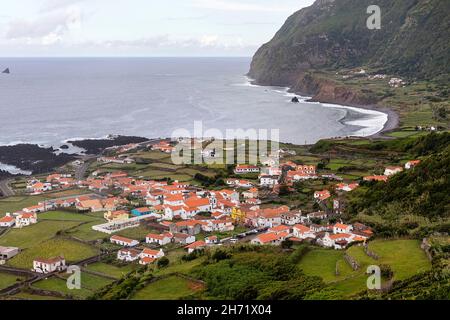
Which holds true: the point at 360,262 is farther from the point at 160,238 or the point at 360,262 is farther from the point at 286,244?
the point at 160,238

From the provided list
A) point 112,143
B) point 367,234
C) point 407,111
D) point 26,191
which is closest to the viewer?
point 367,234

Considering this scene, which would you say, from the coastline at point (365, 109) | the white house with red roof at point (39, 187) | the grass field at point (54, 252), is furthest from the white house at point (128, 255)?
the coastline at point (365, 109)

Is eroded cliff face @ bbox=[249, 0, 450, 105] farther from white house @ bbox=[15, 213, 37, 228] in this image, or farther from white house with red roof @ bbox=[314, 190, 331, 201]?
white house @ bbox=[15, 213, 37, 228]

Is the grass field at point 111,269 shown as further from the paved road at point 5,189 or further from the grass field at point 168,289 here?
the paved road at point 5,189

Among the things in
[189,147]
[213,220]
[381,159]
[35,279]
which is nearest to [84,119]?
[189,147]

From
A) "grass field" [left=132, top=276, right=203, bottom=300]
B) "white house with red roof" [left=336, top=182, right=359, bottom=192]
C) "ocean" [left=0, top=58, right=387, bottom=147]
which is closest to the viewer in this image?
"grass field" [left=132, top=276, right=203, bottom=300]

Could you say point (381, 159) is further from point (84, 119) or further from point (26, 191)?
point (84, 119)

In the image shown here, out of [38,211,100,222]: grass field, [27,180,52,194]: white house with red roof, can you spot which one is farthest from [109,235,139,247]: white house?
[27,180,52,194]: white house with red roof
